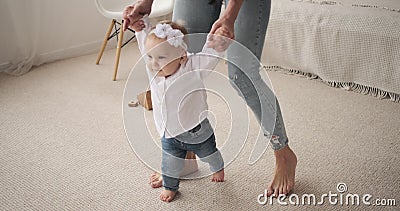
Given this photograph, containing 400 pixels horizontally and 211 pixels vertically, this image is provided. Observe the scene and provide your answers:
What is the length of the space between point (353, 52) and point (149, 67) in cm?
129

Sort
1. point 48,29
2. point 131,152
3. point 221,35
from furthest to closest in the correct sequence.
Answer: point 48,29
point 131,152
point 221,35

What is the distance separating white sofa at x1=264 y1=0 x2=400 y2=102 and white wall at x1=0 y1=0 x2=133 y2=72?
1064 mm

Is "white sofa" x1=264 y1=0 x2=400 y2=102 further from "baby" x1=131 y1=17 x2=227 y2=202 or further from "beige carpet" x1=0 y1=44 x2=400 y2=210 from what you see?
"baby" x1=131 y1=17 x2=227 y2=202

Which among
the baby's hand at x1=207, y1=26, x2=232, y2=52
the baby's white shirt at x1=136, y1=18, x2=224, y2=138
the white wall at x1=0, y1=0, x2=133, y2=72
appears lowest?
the white wall at x1=0, y1=0, x2=133, y2=72

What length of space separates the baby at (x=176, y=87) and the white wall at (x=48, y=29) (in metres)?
1.49

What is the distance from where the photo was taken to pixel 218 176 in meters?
1.59

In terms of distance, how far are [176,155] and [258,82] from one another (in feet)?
1.15

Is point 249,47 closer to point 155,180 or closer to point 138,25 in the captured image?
point 138,25

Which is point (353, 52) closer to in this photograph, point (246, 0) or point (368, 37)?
point (368, 37)

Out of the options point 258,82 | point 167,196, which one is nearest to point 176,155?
point 167,196

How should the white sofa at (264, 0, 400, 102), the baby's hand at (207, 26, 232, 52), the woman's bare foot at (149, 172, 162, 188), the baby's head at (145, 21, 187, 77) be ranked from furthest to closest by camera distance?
the white sofa at (264, 0, 400, 102)
the woman's bare foot at (149, 172, 162, 188)
the baby's head at (145, 21, 187, 77)
the baby's hand at (207, 26, 232, 52)

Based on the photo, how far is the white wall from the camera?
264 centimetres

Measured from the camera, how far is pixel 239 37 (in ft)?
4.53

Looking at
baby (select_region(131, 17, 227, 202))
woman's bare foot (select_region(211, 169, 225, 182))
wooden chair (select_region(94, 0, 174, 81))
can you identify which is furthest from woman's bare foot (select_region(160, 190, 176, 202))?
wooden chair (select_region(94, 0, 174, 81))
